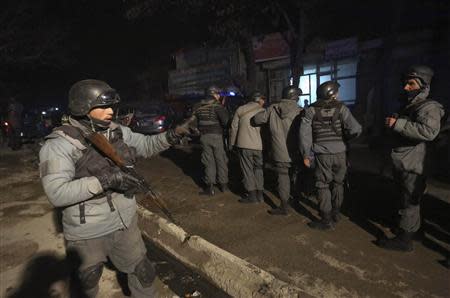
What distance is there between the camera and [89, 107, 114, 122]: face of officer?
2516 millimetres

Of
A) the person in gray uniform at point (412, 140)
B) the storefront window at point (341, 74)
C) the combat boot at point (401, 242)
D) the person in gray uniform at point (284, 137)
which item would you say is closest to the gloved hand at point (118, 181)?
the person in gray uniform at point (412, 140)

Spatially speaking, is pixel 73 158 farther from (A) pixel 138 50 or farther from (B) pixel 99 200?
(A) pixel 138 50

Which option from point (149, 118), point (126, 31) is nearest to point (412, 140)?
point (149, 118)

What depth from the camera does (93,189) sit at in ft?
7.33

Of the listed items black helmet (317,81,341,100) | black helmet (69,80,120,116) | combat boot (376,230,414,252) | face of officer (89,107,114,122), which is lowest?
combat boot (376,230,414,252)

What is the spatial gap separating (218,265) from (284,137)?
7.66 ft

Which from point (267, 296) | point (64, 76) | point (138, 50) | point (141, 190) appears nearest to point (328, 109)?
point (267, 296)

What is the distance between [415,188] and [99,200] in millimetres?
3249

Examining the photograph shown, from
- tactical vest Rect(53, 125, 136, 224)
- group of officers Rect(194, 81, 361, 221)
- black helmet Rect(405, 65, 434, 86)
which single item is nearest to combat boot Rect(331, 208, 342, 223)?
group of officers Rect(194, 81, 361, 221)

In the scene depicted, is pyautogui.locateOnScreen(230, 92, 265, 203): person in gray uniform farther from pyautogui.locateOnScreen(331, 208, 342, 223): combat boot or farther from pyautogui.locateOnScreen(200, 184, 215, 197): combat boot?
pyautogui.locateOnScreen(331, 208, 342, 223): combat boot

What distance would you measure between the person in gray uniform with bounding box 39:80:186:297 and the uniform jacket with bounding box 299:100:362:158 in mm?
2182

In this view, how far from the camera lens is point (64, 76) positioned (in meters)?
28.8

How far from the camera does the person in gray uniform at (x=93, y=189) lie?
2.23m

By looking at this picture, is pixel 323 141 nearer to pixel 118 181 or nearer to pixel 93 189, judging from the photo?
pixel 118 181
